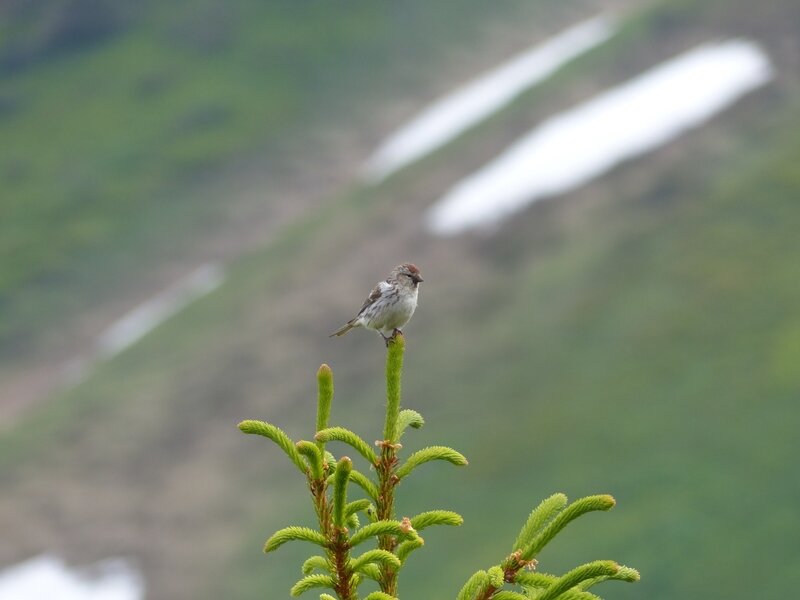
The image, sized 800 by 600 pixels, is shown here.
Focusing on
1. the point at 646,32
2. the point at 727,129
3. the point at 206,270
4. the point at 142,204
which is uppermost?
the point at 646,32

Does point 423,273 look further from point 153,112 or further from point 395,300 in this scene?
point 395,300

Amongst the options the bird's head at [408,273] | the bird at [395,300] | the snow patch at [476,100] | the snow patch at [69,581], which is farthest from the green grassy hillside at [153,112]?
the bird's head at [408,273]

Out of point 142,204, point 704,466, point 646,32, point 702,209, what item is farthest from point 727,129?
point 142,204

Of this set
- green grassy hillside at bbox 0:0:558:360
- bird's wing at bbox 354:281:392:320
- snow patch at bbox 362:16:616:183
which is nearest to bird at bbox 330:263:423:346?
bird's wing at bbox 354:281:392:320

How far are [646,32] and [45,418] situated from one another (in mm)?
46653

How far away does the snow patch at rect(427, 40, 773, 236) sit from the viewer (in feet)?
195

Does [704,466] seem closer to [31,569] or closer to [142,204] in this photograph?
[31,569]

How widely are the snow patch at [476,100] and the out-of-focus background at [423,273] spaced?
1.19 ft

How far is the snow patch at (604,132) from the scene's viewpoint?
59438 millimetres

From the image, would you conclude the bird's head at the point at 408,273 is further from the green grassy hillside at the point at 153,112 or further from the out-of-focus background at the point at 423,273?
the green grassy hillside at the point at 153,112

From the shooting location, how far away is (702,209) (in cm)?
5000

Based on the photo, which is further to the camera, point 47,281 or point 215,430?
point 47,281

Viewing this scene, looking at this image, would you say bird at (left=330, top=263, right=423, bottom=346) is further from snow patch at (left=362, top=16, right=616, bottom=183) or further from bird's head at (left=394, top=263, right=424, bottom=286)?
snow patch at (left=362, top=16, right=616, bottom=183)

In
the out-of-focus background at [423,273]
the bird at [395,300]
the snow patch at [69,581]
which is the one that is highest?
the out-of-focus background at [423,273]
